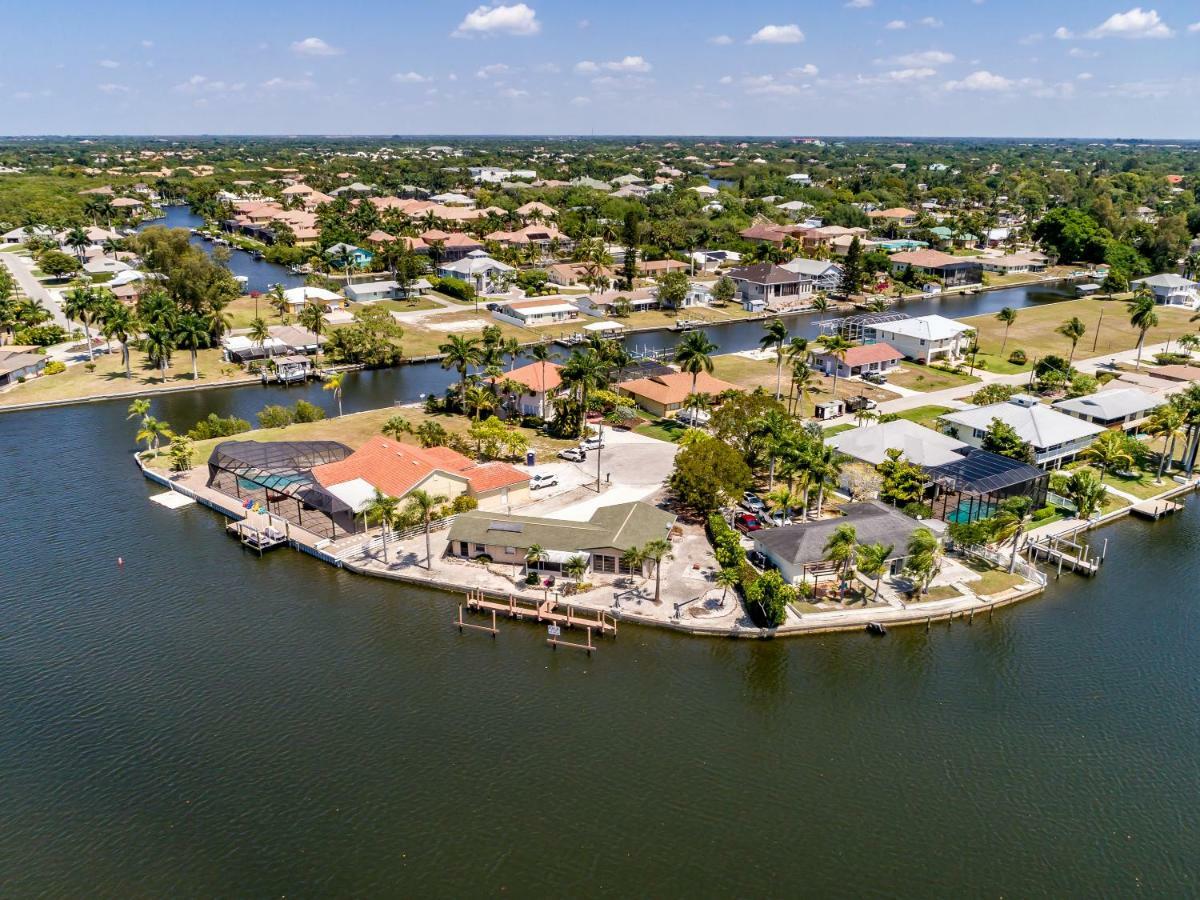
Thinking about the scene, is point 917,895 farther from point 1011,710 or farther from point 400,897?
point 400,897

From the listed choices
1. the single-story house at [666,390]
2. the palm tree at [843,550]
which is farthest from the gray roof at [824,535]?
the single-story house at [666,390]

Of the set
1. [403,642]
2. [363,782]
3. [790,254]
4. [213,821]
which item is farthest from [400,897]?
[790,254]

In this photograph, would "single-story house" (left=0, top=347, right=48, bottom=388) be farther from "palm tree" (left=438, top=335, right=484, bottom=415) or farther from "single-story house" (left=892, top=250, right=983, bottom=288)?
"single-story house" (left=892, top=250, right=983, bottom=288)

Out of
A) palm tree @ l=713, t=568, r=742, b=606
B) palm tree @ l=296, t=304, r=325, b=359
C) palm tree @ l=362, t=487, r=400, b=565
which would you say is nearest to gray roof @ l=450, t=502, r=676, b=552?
palm tree @ l=362, t=487, r=400, b=565

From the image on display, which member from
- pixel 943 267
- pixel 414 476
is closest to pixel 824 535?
pixel 414 476

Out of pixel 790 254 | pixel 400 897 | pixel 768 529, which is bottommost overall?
pixel 400 897

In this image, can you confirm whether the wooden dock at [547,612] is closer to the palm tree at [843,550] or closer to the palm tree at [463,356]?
the palm tree at [843,550]
